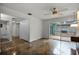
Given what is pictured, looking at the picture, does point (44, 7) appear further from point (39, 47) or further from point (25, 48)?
point (25, 48)

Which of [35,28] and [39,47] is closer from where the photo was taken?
[39,47]

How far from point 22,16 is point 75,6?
1.09 meters

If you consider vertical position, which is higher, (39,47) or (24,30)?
(24,30)

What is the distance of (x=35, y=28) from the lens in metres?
2.30

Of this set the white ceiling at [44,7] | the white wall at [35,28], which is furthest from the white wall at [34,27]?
the white ceiling at [44,7]

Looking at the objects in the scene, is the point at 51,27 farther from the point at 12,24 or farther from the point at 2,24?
the point at 2,24

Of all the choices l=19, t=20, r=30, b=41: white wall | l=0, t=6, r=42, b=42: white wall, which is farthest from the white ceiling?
l=19, t=20, r=30, b=41: white wall

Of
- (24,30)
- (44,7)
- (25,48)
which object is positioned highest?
(44,7)

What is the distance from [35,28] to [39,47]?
0.41m

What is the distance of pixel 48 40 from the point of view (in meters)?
2.22

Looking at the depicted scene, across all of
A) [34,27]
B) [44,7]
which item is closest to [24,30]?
[34,27]

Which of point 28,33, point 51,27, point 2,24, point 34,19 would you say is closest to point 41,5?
point 34,19

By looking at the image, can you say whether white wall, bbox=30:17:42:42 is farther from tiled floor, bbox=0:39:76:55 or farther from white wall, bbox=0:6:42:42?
tiled floor, bbox=0:39:76:55

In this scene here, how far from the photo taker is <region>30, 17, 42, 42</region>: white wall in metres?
2.28
